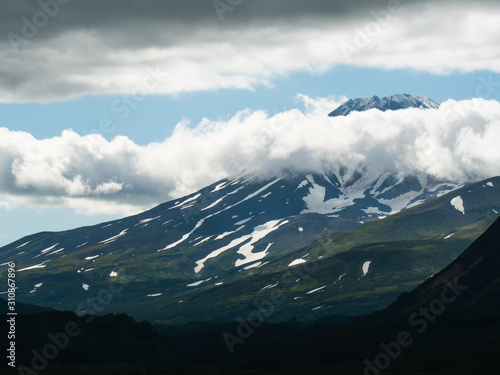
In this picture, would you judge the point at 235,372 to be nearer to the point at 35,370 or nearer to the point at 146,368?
the point at 146,368

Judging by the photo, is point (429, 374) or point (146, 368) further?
point (146, 368)

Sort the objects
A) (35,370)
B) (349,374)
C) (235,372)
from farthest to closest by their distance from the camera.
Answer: (35,370) < (235,372) < (349,374)

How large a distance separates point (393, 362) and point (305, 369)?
20713 mm

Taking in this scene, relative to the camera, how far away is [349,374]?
541 ft

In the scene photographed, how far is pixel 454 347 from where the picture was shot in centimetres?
19038

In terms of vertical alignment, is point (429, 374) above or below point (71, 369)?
below

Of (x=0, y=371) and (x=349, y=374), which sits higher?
(x=0, y=371)

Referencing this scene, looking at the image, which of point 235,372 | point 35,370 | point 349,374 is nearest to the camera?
point 349,374

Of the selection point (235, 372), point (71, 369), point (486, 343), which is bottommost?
point (486, 343)

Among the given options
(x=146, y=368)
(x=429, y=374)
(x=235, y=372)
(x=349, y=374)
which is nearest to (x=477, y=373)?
(x=429, y=374)

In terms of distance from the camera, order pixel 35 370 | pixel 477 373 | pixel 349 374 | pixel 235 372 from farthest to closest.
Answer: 1. pixel 35 370
2. pixel 235 372
3. pixel 349 374
4. pixel 477 373

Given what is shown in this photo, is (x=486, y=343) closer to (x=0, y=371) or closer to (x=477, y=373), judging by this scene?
(x=477, y=373)

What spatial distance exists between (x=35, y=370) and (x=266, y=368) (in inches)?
2280

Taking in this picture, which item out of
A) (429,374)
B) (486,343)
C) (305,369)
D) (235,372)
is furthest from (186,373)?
(486,343)
